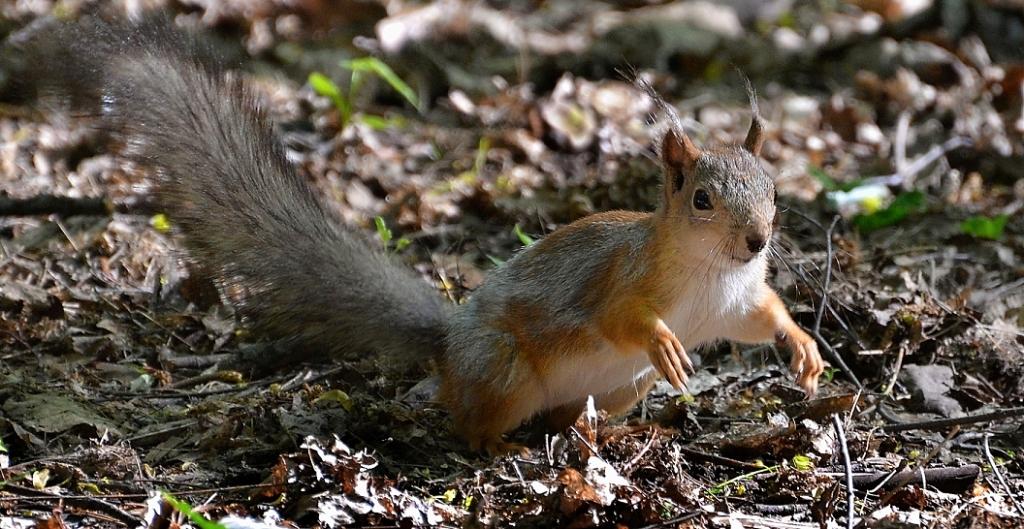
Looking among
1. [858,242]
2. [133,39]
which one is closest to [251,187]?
[133,39]

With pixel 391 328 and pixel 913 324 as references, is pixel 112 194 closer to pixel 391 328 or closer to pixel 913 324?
pixel 391 328

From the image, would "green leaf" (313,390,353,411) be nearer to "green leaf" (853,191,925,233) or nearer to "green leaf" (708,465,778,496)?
"green leaf" (708,465,778,496)

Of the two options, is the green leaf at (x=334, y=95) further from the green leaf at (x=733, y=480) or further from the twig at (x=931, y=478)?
the twig at (x=931, y=478)

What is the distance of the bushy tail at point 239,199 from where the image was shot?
140 inches

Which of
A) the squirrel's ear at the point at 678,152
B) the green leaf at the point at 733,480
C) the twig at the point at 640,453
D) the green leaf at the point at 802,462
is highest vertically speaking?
the squirrel's ear at the point at 678,152

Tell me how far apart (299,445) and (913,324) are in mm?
2415

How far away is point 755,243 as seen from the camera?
11.0 feet

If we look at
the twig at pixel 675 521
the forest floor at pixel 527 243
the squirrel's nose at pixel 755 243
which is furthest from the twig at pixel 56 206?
the twig at pixel 675 521

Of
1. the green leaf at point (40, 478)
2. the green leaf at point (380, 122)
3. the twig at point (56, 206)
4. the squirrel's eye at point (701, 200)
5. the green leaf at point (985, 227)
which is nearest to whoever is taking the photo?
the green leaf at point (40, 478)

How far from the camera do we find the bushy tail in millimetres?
3564

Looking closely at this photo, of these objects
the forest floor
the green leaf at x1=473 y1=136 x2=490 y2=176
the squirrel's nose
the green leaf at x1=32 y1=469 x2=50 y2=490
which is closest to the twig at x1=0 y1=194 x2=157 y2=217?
the forest floor

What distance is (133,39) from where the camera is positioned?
12.0 ft

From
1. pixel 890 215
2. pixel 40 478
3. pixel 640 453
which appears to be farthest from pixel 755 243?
pixel 890 215

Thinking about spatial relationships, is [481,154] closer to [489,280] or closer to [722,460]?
[489,280]
